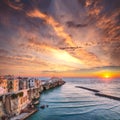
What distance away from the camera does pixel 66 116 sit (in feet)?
153

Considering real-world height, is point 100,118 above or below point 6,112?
below

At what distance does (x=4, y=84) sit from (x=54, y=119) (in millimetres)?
19345

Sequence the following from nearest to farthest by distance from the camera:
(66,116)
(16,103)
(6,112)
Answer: (6,112)
(16,103)
(66,116)

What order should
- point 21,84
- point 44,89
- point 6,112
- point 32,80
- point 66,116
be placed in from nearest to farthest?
point 6,112 → point 66,116 → point 21,84 → point 32,80 → point 44,89

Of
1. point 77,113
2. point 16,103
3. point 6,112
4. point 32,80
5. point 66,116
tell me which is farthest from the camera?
point 32,80

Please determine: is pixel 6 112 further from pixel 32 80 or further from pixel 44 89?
pixel 44 89

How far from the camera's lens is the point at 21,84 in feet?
214

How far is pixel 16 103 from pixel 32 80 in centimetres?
4499

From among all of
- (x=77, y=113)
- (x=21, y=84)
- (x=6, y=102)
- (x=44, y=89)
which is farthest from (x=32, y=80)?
(x=6, y=102)

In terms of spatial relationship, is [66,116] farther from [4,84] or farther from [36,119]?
[4,84]

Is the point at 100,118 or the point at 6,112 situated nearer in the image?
the point at 6,112

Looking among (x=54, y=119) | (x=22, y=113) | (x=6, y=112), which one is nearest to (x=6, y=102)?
(x=6, y=112)

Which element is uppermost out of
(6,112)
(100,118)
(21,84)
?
(21,84)

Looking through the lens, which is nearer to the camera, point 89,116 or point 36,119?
point 36,119
